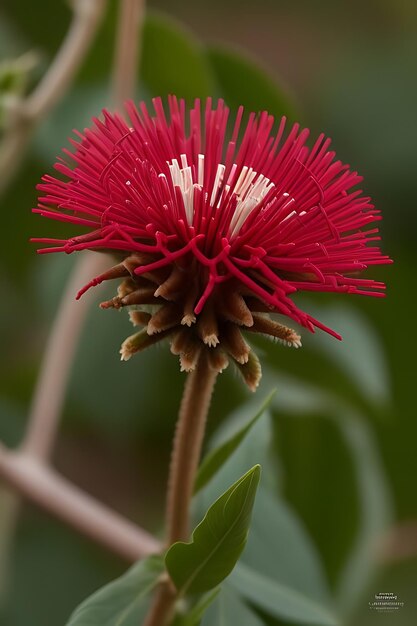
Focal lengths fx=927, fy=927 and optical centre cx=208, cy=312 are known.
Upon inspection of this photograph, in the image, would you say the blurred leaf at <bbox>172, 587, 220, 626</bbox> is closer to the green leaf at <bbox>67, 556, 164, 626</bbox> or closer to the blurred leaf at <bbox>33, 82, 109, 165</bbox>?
the green leaf at <bbox>67, 556, 164, 626</bbox>

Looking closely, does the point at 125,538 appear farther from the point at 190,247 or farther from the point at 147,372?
the point at 147,372

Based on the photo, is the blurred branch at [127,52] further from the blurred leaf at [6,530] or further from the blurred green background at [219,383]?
the blurred leaf at [6,530]

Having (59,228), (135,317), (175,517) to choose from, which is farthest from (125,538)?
(59,228)

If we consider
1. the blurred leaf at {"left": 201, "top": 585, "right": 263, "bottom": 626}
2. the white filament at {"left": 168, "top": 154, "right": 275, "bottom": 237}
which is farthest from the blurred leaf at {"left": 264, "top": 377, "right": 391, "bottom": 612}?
the white filament at {"left": 168, "top": 154, "right": 275, "bottom": 237}

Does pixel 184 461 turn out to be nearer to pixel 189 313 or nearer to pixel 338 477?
pixel 189 313

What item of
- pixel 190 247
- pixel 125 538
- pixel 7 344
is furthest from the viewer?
pixel 7 344

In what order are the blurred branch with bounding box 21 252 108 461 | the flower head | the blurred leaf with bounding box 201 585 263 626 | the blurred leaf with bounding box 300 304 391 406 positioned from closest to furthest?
1. the flower head
2. the blurred leaf with bounding box 201 585 263 626
3. the blurred branch with bounding box 21 252 108 461
4. the blurred leaf with bounding box 300 304 391 406

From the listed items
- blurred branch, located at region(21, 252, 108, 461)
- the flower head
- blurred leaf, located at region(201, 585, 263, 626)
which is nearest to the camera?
the flower head
